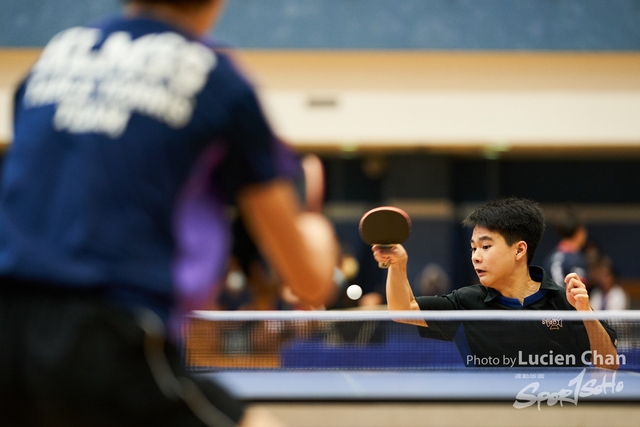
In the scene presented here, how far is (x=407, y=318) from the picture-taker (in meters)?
2.89

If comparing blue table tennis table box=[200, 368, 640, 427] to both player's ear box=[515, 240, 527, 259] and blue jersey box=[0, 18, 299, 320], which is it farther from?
blue jersey box=[0, 18, 299, 320]

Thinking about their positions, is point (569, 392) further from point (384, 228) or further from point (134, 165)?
point (134, 165)

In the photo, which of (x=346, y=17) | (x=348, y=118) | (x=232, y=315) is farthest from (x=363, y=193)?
(x=232, y=315)

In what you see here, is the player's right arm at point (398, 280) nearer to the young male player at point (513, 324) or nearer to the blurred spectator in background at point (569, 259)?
the young male player at point (513, 324)

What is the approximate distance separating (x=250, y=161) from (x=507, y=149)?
408 inches

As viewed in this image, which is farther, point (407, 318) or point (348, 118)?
point (348, 118)

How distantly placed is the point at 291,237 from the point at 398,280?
1.84 meters

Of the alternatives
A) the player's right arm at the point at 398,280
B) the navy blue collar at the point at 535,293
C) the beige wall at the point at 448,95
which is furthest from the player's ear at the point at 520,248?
the beige wall at the point at 448,95

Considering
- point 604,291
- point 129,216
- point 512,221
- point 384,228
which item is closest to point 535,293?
point 512,221

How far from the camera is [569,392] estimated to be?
283 cm

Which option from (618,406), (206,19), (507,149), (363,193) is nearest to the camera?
(206,19)

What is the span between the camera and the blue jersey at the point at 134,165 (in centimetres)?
101

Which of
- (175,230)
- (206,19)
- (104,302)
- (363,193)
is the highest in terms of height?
(363,193)

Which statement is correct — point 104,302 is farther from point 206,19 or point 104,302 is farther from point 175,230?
point 206,19
